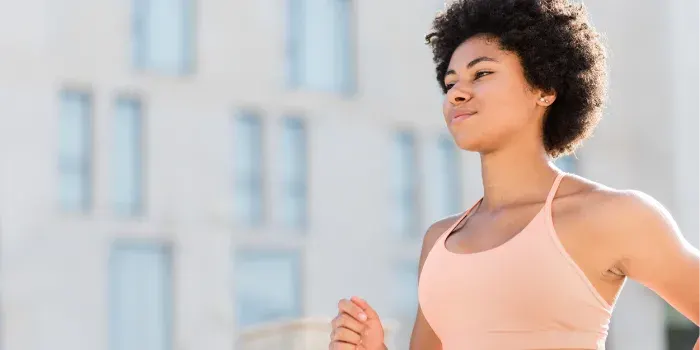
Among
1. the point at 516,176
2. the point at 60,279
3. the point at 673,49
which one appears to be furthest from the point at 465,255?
the point at 673,49

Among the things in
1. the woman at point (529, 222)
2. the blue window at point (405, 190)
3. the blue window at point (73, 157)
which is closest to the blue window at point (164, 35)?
the blue window at point (73, 157)

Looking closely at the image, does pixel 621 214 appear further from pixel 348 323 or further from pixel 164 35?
pixel 164 35

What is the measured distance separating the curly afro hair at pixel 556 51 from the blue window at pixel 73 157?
2152 centimetres

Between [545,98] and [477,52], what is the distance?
159mm

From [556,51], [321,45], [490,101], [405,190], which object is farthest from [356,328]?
[405,190]

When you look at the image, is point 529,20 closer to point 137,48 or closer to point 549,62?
point 549,62

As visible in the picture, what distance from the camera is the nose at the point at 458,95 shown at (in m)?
2.46

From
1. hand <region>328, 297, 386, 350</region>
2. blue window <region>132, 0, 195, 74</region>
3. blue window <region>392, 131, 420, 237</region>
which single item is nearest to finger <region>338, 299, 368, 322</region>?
hand <region>328, 297, 386, 350</region>

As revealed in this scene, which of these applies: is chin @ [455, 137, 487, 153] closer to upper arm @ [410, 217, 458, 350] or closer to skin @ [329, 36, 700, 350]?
skin @ [329, 36, 700, 350]

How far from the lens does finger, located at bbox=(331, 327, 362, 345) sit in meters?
2.49

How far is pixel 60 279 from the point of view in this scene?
76.1ft

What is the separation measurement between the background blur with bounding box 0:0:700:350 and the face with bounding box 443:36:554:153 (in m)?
21.1

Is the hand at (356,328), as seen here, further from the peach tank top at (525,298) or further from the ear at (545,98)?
the ear at (545,98)

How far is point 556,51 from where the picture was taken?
2.51 meters
